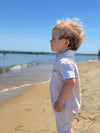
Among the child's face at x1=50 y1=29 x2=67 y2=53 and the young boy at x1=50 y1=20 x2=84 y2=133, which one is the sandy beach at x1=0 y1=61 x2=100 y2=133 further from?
the child's face at x1=50 y1=29 x2=67 y2=53

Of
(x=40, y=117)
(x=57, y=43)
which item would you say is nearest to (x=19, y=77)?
(x=40, y=117)

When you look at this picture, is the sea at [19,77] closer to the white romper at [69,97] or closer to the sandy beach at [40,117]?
the sandy beach at [40,117]

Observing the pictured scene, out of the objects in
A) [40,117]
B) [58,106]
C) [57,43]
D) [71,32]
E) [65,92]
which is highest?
[71,32]

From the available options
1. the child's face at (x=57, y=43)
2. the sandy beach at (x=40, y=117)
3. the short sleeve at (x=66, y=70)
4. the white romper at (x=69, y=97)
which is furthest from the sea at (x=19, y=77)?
the short sleeve at (x=66, y=70)

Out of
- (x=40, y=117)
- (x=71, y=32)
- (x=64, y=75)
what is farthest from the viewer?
(x=40, y=117)

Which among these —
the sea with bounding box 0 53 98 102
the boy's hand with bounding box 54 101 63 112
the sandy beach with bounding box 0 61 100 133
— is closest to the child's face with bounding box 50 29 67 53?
the boy's hand with bounding box 54 101 63 112

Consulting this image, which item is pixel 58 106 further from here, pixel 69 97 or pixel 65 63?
pixel 65 63

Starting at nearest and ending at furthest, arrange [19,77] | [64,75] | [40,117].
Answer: [64,75] < [40,117] < [19,77]

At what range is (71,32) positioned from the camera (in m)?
1.89

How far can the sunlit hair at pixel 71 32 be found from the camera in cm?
189

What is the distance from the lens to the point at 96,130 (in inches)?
112

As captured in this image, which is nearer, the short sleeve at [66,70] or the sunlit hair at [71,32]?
the short sleeve at [66,70]

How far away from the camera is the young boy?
1.86 meters

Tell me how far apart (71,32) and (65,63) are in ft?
1.12
